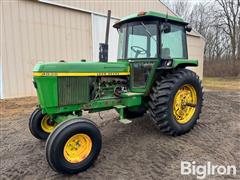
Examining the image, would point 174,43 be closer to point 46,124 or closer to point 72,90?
point 72,90

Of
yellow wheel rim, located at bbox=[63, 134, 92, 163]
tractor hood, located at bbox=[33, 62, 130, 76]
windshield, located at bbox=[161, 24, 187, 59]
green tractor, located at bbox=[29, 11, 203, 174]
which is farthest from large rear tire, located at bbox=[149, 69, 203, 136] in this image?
yellow wheel rim, located at bbox=[63, 134, 92, 163]

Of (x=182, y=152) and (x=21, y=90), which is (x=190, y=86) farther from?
(x=21, y=90)

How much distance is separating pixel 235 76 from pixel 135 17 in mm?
18633

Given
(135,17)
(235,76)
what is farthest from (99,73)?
(235,76)

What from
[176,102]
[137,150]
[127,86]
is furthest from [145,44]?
[137,150]

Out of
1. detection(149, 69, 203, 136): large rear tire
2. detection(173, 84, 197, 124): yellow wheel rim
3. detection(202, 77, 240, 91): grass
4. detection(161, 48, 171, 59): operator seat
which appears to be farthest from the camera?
detection(202, 77, 240, 91): grass

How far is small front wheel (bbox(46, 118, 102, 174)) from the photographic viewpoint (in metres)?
2.75

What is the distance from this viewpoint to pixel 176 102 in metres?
4.14

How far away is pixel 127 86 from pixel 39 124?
1.70m

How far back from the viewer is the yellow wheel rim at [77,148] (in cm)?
292

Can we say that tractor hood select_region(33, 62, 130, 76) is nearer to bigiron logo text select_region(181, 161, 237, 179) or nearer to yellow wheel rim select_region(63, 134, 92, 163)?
yellow wheel rim select_region(63, 134, 92, 163)

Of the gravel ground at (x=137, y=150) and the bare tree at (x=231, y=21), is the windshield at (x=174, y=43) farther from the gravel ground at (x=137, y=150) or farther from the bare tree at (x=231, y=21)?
the bare tree at (x=231, y=21)

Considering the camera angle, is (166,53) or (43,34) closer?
(166,53)

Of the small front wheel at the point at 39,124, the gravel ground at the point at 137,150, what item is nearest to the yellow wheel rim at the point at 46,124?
the small front wheel at the point at 39,124
